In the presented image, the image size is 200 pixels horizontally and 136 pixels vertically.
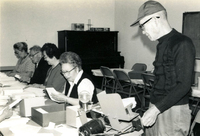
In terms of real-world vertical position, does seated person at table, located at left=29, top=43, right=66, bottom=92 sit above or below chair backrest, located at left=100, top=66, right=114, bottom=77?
above

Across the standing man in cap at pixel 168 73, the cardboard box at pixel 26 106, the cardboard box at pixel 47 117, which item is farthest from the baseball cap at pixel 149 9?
the cardboard box at pixel 26 106

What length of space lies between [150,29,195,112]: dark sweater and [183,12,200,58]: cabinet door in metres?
4.06

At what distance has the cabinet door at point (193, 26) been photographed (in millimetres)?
5211

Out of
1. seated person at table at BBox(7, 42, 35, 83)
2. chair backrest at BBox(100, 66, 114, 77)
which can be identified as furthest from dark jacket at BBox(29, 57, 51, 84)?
chair backrest at BBox(100, 66, 114, 77)

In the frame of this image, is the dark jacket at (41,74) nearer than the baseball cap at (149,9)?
No

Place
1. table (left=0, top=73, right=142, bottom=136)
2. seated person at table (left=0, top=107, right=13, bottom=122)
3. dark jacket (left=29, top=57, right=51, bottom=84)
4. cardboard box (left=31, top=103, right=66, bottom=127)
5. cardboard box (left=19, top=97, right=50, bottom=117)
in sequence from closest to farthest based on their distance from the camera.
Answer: table (left=0, top=73, right=142, bottom=136) → cardboard box (left=31, top=103, right=66, bottom=127) → seated person at table (left=0, top=107, right=13, bottom=122) → cardboard box (left=19, top=97, right=50, bottom=117) → dark jacket (left=29, top=57, right=51, bottom=84)

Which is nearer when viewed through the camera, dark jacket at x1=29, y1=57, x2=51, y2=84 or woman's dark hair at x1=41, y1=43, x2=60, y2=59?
woman's dark hair at x1=41, y1=43, x2=60, y2=59

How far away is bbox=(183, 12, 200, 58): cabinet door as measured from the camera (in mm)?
5211

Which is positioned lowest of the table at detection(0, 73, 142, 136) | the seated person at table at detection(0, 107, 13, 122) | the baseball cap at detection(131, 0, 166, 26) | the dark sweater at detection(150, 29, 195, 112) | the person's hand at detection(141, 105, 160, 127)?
the table at detection(0, 73, 142, 136)

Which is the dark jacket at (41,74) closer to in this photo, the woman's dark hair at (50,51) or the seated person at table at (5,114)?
the woman's dark hair at (50,51)

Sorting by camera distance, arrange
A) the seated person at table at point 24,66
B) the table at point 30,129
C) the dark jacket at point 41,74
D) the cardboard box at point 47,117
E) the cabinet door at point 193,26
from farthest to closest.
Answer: the cabinet door at point 193,26 → the seated person at table at point 24,66 → the dark jacket at point 41,74 → the cardboard box at point 47,117 → the table at point 30,129

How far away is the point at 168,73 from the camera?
151 cm

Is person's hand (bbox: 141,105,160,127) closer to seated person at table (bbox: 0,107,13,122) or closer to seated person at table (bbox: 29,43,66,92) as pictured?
seated person at table (bbox: 0,107,13,122)

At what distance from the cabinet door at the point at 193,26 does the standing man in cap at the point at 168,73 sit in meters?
4.06
